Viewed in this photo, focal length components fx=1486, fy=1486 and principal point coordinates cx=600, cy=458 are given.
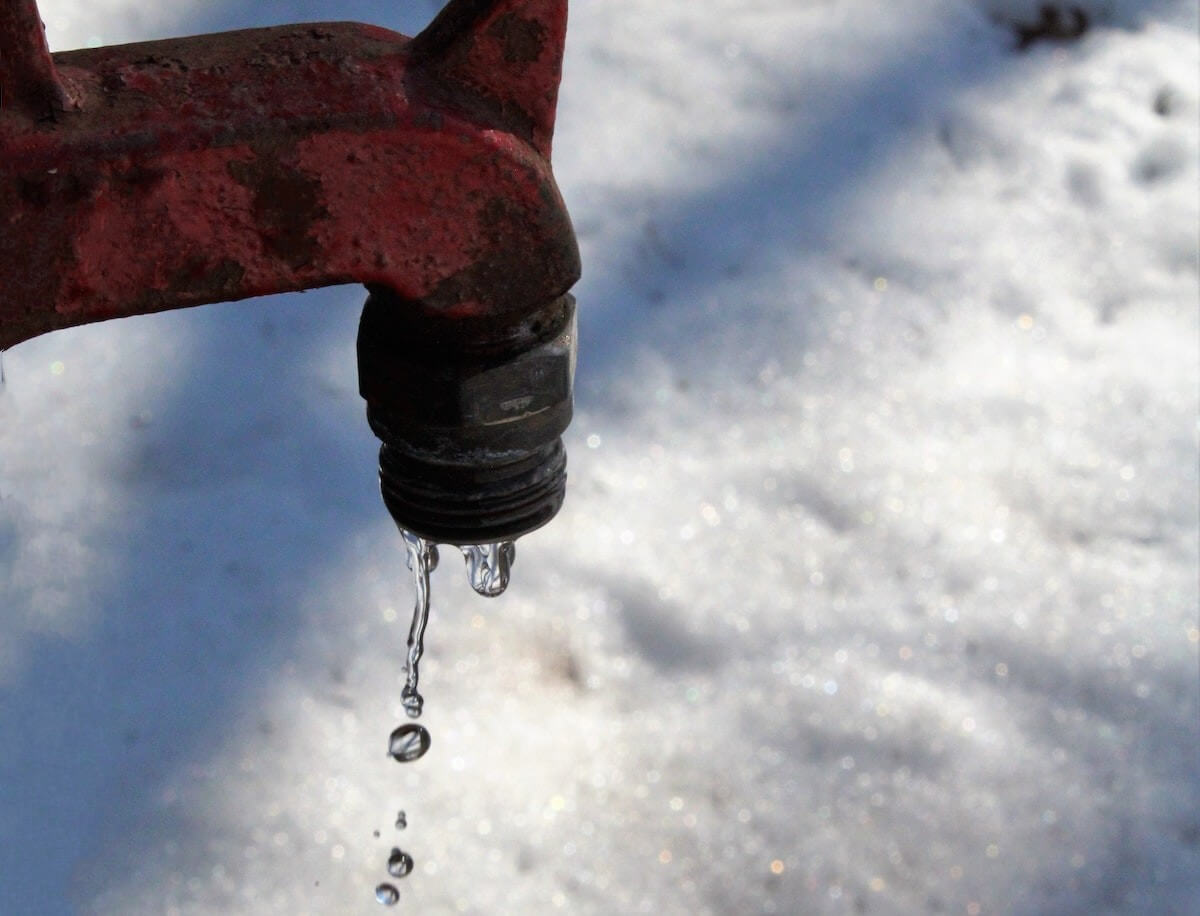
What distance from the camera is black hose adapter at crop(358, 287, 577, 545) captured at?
67 cm

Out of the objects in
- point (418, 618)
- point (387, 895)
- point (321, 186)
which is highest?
point (321, 186)

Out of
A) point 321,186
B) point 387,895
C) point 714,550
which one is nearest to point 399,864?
point 387,895

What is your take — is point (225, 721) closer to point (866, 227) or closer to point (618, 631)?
point (618, 631)

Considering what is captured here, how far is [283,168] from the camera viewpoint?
0.57 m

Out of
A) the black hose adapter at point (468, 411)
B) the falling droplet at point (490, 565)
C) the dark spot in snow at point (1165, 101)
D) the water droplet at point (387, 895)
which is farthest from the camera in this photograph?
the dark spot in snow at point (1165, 101)

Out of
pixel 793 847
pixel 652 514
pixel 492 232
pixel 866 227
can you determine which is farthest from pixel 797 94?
pixel 492 232

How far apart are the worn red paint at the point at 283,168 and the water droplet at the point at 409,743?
48cm

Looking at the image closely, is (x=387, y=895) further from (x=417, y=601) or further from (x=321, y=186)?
(x=321, y=186)

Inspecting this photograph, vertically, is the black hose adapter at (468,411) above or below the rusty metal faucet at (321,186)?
below

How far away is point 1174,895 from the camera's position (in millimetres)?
1031

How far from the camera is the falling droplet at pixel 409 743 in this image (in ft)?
3.43

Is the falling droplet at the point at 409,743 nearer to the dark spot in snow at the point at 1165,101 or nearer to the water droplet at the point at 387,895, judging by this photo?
the water droplet at the point at 387,895

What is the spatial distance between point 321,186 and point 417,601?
392 mm

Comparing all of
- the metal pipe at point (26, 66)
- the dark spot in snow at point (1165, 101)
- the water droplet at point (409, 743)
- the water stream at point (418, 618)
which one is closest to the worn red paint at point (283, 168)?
the metal pipe at point (26, 66)
